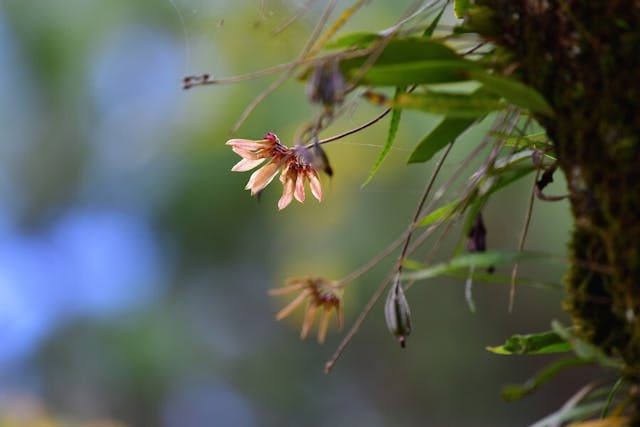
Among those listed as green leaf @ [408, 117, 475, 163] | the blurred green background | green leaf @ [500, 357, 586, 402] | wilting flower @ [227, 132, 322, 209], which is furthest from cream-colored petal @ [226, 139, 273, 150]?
the blurred green background

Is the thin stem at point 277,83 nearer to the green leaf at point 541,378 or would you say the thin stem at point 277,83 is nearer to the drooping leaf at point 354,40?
the drooping leaf at point 354,40

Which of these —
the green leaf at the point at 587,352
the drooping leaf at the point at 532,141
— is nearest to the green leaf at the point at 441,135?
the drooping leaf at the point at 532,141

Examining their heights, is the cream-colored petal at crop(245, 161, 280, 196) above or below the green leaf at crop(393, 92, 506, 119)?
above

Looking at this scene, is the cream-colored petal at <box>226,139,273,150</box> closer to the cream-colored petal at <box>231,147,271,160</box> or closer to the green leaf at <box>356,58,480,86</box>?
the cream-colored petal at <box>231,147,271,160</box>

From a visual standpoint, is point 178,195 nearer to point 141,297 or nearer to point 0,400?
point 141,297

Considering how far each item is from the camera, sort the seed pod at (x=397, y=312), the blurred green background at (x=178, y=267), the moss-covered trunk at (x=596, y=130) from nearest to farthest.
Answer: the moss-covered trunk at (x=596, y=130), the seed pod at (x=397, y=312), the blurred green background at (x=178, y=267)

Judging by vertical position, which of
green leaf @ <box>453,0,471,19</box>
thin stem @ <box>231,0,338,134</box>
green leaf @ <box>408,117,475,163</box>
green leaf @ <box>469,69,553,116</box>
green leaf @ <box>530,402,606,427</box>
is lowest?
green leaf @ <box>530,402,606,427</box>

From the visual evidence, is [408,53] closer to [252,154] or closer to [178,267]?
[252,154]
